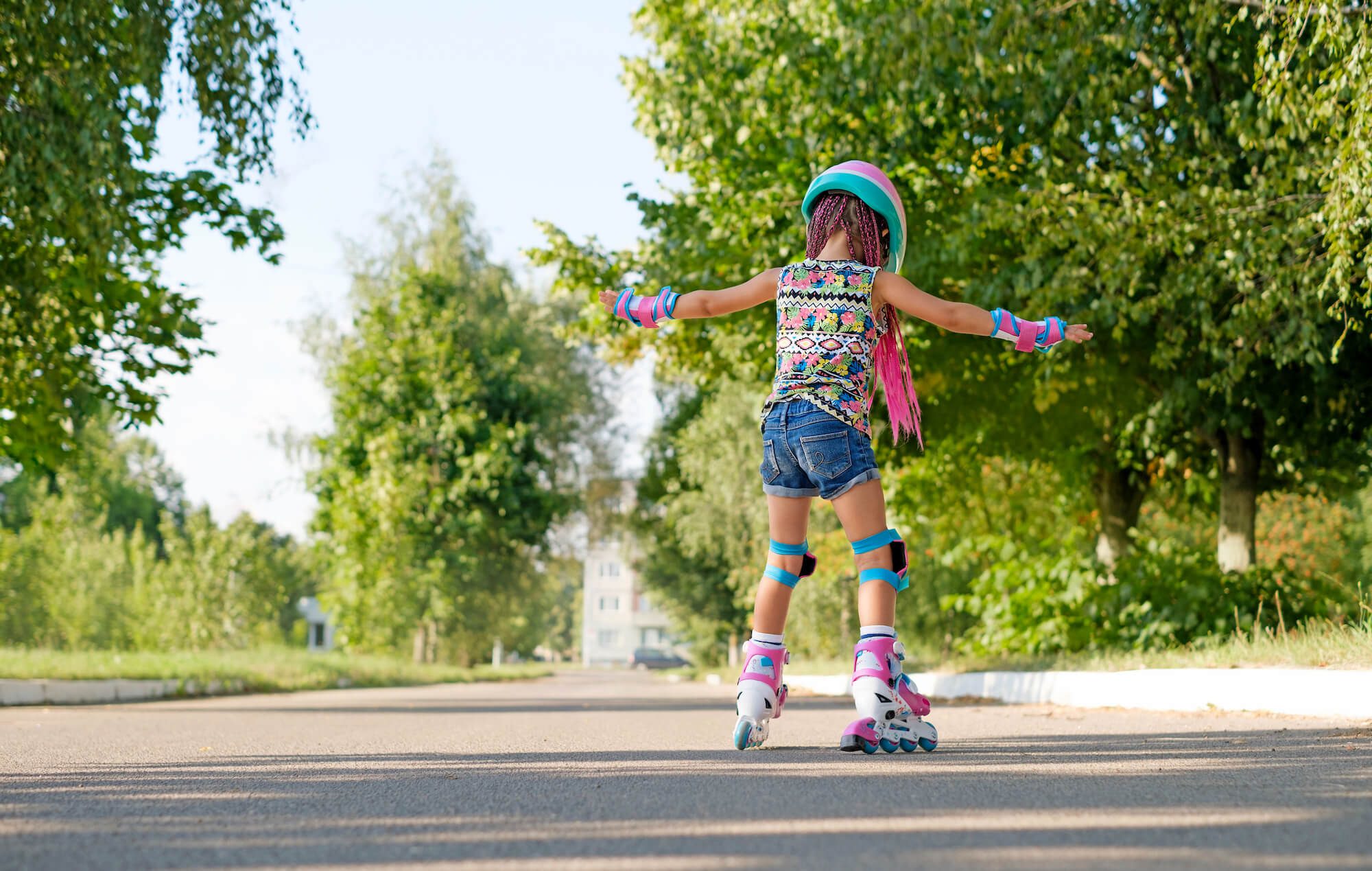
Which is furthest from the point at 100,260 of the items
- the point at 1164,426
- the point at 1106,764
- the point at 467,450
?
the point at 467,450

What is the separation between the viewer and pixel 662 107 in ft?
53.0

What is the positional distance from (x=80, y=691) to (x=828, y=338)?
10321 millimetres

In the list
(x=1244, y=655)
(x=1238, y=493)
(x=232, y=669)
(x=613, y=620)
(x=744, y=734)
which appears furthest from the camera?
(x=613, y=620)

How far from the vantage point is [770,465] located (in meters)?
5.59

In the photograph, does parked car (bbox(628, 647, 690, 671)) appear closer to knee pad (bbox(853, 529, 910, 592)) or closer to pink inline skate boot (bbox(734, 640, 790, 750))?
pink inline skate boot (bbox(734, 640, 790, 750))

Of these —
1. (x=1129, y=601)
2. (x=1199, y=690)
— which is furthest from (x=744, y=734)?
(x=1129, y=601)

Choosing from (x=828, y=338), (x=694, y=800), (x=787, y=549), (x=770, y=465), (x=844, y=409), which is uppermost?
(x=828, y=338)

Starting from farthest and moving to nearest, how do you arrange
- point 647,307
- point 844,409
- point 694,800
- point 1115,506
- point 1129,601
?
point 1115,506 → point 1129,601 → point 647,307 → point 844,409 → point 694,800

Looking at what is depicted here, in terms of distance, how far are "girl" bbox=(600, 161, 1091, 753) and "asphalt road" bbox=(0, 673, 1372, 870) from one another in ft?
0.92

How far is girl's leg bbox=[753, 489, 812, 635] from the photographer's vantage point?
566cm

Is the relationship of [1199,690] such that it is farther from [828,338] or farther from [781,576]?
[828,338]

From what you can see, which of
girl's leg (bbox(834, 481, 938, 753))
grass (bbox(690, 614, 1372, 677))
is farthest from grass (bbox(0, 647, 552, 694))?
girl's leg (bbox(834, 481, 938, 753))

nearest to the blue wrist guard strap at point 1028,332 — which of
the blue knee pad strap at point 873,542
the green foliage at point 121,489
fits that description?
the blue knee pad strap at point 873,542

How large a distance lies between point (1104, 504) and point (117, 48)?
1301cm
